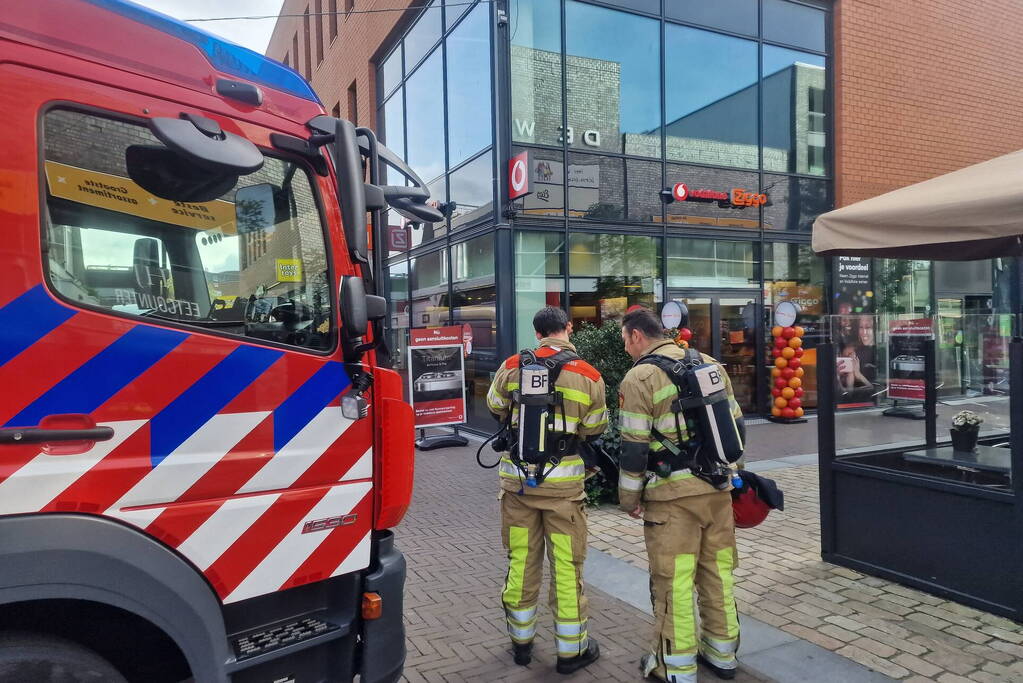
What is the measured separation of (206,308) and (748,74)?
40.4ft

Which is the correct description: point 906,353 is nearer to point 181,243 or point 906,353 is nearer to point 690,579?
point 690,579

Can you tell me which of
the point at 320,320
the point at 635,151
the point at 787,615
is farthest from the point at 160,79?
the point at 635,151

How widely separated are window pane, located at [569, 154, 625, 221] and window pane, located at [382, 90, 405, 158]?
491 cm

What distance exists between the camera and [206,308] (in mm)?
2363

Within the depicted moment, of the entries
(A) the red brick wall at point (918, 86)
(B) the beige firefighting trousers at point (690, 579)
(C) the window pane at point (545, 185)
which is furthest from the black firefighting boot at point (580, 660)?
(A) the red brick wall at point (918, 86)

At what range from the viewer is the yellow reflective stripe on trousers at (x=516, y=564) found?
11.7 feet

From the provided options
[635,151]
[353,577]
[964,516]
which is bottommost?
[964,516]

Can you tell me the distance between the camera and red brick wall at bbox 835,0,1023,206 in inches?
507

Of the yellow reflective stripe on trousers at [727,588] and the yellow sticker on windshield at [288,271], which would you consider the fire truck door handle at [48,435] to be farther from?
the yellow reflective stripe on trousers at [727,588]

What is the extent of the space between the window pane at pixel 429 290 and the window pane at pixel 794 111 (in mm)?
6393

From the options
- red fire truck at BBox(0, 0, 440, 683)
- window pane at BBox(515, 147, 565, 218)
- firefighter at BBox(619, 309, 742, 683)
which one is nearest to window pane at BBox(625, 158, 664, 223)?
window pane at BBox(515, 147, 565, 218)

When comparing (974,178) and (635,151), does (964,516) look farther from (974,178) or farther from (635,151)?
(635,151)

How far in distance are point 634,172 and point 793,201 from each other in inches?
139

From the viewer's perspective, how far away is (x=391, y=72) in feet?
49.7
